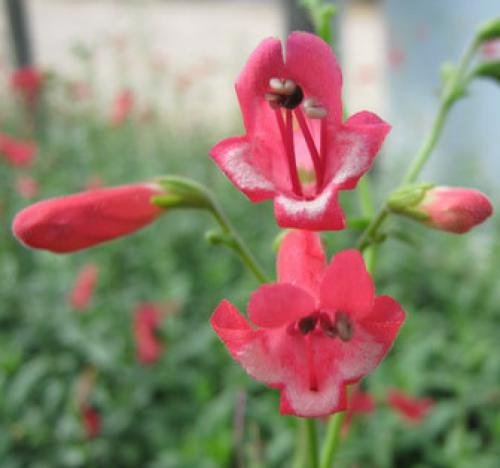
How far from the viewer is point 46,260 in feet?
7.68

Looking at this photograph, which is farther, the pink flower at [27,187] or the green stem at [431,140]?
the pink flower at [27,187]

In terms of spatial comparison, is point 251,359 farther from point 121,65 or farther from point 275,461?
point 121,65

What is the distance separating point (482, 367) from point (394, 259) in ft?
2.07

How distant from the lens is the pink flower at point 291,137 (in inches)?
25.1

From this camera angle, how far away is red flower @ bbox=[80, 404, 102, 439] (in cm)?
167

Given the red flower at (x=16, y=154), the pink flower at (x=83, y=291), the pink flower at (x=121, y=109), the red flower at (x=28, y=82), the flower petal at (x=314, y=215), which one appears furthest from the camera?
the pink flower at (x=121, y=109)

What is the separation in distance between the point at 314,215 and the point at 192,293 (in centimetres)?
192

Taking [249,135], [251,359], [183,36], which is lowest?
[183,36]

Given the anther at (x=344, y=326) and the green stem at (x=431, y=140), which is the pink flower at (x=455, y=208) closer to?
the green stem at (x=431, y=140)

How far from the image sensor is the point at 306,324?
66 centimetres

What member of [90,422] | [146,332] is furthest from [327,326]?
[146,332]

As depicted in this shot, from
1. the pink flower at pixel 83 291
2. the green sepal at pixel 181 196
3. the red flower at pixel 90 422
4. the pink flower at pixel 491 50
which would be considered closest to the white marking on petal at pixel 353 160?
the green sepal at pixel 181 196

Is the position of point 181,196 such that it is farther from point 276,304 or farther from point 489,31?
point 489,31

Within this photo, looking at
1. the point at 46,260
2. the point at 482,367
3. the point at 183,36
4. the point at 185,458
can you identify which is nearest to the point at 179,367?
the point at 185,458
